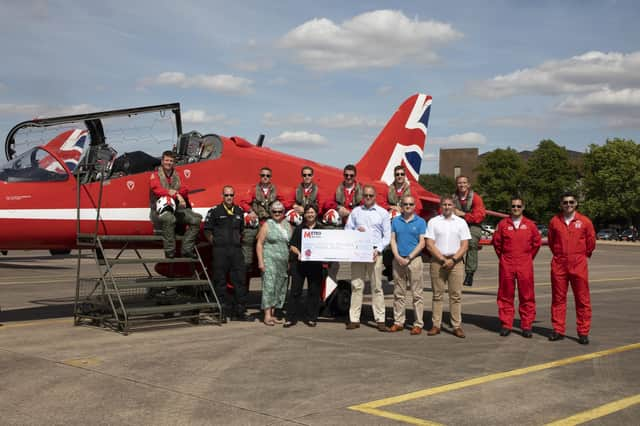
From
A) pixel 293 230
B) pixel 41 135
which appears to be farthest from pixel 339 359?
pixel 41 135

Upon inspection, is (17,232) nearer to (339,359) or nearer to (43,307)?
(43,307)

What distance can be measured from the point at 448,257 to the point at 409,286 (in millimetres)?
781

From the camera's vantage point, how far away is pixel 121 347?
7.75 m

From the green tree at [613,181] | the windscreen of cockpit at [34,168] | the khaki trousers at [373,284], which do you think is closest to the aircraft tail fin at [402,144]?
the khaki trousers at [373,284]

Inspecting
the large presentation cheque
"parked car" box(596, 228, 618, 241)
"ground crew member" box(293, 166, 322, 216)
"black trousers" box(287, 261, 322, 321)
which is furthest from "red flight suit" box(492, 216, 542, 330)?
"parked car" box(596, 228, 618, 241)

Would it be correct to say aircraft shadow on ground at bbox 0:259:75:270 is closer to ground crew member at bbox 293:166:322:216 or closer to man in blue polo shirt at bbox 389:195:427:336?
ground crew member at bbox 293:166:322:216

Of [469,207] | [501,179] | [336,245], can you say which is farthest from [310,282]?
[501,179]

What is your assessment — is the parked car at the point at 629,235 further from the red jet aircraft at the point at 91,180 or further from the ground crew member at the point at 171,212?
the ground crew member at the point at 171,212

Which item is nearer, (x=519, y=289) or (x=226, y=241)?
(x=519, y=289)

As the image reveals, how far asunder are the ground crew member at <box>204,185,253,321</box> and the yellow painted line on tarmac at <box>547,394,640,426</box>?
5849 mm

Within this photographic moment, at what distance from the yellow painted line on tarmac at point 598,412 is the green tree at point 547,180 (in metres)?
75.6

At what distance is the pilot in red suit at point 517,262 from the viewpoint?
8773mm

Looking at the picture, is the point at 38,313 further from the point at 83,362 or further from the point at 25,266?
the point at 25,266

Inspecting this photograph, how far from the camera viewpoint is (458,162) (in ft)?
378
